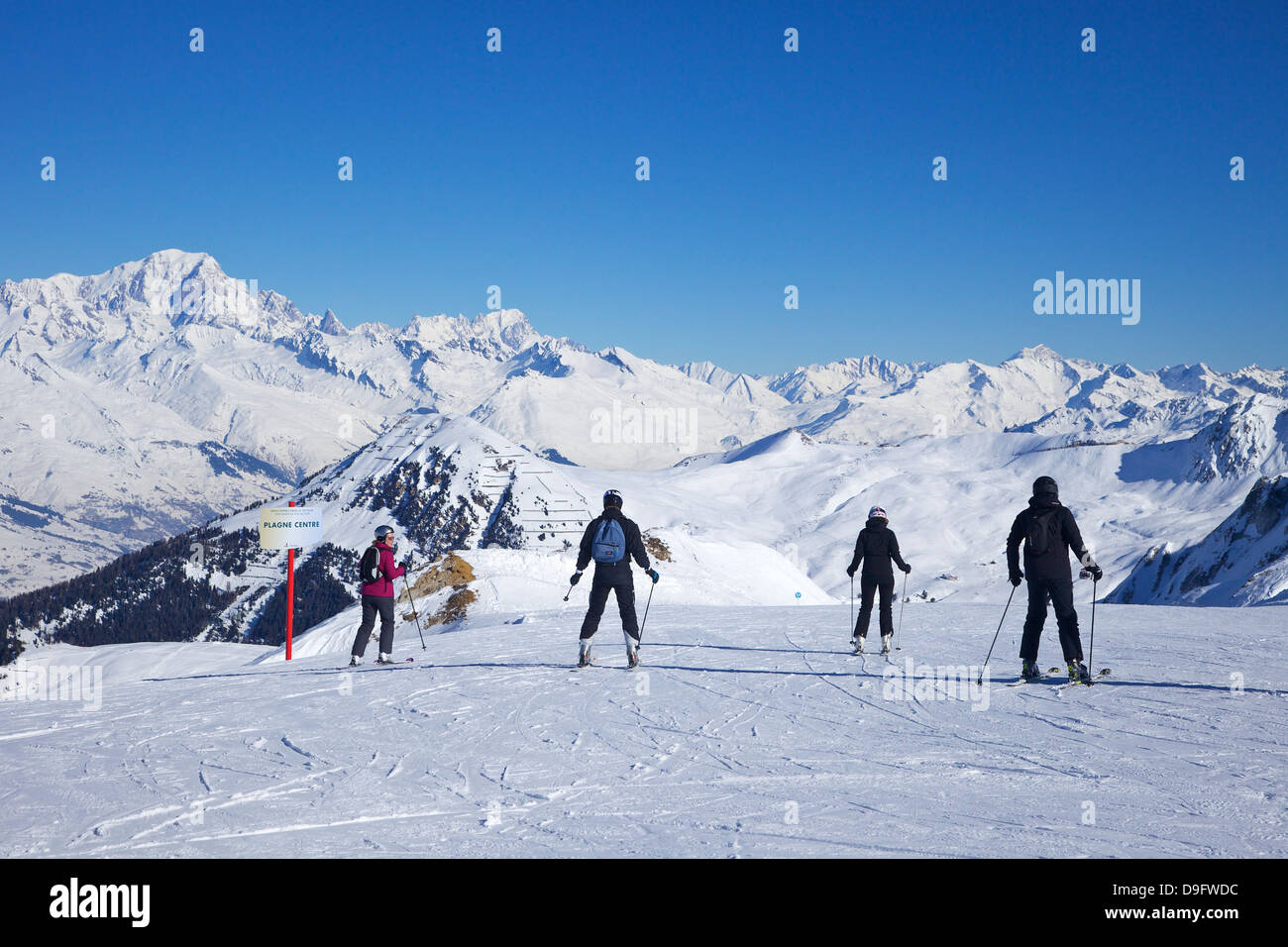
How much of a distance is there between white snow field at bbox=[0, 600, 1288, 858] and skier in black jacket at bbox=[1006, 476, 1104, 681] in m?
0.82

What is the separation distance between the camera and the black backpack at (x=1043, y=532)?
1284 cm

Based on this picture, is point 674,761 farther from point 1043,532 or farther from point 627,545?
point 1043,532

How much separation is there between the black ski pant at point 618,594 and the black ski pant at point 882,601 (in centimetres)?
463

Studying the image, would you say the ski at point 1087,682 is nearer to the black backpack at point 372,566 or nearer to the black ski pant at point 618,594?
the black ski pant at point 618,594

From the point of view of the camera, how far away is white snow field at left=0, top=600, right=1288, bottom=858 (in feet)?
23.4

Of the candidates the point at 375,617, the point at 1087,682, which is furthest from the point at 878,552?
the point at 375,617

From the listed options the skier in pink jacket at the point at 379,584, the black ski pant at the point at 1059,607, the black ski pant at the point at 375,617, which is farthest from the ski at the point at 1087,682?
the black ski pant at the point at 375,617

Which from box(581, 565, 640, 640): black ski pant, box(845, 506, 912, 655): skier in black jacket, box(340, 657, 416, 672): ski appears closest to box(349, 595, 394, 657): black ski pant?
box(340, 657, 416, 672): ski

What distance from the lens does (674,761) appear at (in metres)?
9.51
